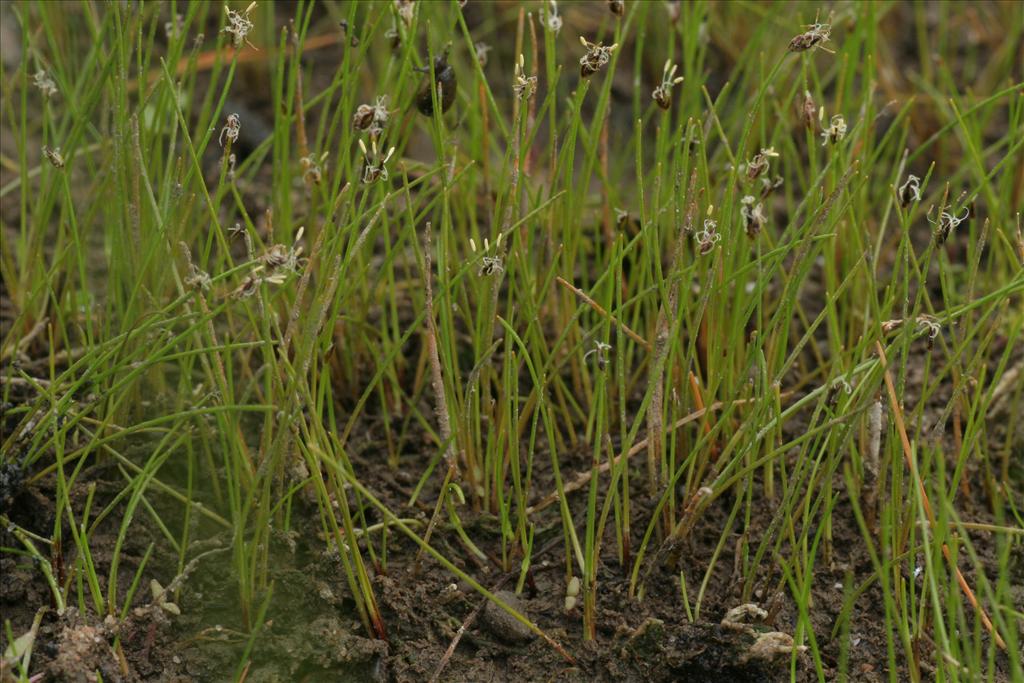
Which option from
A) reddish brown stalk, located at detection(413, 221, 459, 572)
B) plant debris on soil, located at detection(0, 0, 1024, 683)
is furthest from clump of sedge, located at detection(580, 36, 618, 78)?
reddish brown stalk, located at detection(413, 221, 459, 572)

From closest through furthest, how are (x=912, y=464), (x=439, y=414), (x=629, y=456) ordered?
(x=912, y=464) < (x=439, y=414) < (x=629, y=456)

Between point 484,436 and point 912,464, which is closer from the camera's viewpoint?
point 912,464

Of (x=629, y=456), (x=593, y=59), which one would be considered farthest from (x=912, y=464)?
(x=593, y=59)

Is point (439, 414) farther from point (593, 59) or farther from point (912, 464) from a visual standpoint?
point (912, 464)

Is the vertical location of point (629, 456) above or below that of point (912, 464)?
below

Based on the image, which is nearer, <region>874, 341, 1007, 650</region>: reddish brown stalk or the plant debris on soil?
<region>874, 341, 1007, 650</region>: reddish brown stalk

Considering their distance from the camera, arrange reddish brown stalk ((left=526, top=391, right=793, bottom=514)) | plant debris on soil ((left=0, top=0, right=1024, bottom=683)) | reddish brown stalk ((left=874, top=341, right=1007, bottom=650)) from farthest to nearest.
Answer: reddish brown stalk ((left=526, top=391, right=793, bottom=514)) → plant debris on soil ((left=0, top=0, right=1024, bottom=683)) → reddish brown stalk ((left=874, top=341, right=1007, bottom=650))

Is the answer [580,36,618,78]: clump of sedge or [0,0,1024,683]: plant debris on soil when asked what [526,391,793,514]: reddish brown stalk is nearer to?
[0,0,1024,683]: plant debris on soil

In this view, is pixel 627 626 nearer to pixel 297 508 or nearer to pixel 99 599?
pixel 297 508

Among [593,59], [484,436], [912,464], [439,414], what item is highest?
[593,59]

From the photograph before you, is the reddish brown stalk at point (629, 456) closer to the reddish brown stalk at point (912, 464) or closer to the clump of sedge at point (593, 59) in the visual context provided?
the reddish brown stalk at point (912, 464)

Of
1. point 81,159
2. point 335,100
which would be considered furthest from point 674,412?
point 335,100
